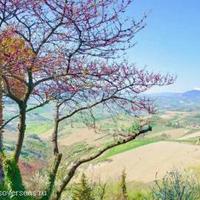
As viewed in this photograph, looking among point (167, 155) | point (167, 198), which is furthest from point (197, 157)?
point (167, 198)

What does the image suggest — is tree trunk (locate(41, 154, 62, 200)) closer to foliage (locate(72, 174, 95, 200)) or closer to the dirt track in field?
foliage (locate(72, 174, 95, 200))

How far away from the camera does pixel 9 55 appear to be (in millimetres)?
12109

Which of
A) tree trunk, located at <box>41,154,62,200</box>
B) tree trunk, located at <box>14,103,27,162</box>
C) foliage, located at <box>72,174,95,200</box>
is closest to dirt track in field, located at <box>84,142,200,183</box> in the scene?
foliage, located at <box>72,174,95,200</box>

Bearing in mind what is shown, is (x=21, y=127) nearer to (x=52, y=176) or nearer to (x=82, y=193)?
(x=52, y=176)

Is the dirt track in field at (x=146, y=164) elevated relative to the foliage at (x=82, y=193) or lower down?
elevated

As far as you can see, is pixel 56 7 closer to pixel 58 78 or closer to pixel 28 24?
pixel 28 24

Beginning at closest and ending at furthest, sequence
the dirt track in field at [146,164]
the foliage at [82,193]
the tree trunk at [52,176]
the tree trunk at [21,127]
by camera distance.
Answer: the tree trunk at [21,127]
the tree trunk at [52,176]
the foliage at [82,193]
the dirt track in field at [146,164]

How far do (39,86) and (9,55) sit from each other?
3056 millimetres

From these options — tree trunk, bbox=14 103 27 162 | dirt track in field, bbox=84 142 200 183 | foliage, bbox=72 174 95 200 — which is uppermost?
dirt track in field, bbox=84 142 200 183

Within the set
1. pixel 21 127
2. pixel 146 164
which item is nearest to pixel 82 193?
pixel 21 127

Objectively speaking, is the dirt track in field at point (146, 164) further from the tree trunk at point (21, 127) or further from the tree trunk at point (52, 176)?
the tree trunk at point (21, 127)

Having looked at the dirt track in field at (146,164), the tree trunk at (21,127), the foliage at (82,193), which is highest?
the dirt track in field at (146,164)

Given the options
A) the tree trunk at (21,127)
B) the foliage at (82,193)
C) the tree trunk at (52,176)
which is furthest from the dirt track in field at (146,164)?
the tree trunk at (21,127)

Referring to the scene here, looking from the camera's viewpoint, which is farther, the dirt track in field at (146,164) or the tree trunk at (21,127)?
the dirt track in field at (146,164)
